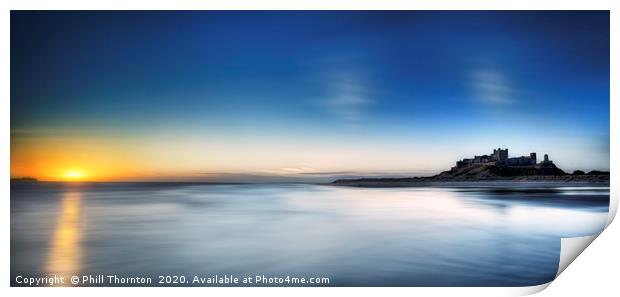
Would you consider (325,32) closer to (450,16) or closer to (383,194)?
(450,16)

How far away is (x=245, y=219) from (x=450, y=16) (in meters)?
2.56

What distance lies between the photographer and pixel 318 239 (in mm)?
4164

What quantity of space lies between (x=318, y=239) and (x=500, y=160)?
74.1 inches

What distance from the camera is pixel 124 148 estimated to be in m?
4.58

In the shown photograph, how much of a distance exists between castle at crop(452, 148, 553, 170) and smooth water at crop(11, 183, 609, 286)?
470 mm

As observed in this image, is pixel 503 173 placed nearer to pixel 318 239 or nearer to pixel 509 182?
pixel 509 182

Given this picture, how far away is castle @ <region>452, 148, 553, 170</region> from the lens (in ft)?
14.4

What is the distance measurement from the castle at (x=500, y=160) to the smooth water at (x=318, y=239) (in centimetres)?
47

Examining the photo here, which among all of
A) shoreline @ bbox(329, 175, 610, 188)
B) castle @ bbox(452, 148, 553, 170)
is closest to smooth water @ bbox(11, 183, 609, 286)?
shoreline @ bbox(329, 175, 610, 188)

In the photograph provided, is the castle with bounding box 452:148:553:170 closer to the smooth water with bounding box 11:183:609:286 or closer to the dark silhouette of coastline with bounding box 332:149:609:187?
the dark silhouette of coastline with bounding box 332:149:609:187

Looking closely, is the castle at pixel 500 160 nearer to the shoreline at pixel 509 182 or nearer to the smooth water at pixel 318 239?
the shoreline at pixel 509 182

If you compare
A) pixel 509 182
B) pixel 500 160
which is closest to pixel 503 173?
pixel 500 160

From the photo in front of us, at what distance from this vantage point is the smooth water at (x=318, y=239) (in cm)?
366
